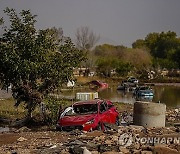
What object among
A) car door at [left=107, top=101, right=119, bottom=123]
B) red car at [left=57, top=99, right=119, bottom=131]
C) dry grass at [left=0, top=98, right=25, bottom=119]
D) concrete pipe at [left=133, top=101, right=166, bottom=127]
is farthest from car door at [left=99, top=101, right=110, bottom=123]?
dry grass at [left=0, top=98, right=25, bottom=119]

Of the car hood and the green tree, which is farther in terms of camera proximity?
the green tree

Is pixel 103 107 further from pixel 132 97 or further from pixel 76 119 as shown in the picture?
pixel 132 97

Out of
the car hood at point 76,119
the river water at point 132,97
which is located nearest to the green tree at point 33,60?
the car hood at point 76,119

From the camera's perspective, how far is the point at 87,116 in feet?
57.8

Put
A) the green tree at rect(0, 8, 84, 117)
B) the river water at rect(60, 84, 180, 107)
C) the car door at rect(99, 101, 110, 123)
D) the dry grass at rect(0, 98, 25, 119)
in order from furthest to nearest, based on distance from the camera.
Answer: the river water at rect(60, 84, 180, 107) → the dry grass at rect(0, 98, 25, 119) → the green tree at rect(0, 8, 84, 117) → the car door at rect(99, 101, 110, 123)

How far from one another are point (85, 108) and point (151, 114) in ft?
9.40

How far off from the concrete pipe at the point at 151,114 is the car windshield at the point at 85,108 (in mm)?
2001

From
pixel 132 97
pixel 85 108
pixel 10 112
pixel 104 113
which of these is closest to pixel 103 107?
pixel 104 113

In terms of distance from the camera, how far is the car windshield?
1848 centimetres

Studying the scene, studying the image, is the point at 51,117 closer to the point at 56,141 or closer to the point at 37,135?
the point at 37,135

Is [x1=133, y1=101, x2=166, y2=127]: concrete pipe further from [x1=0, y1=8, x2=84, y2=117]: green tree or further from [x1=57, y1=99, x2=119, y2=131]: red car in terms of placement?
[x1=0, y1=8, x2=84, y2=117]: green tree

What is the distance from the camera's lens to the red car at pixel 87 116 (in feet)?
57.1

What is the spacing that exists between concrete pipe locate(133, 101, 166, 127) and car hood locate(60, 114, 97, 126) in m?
2.26

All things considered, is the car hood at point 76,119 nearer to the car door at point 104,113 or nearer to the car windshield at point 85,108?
the car door at point 104,113
